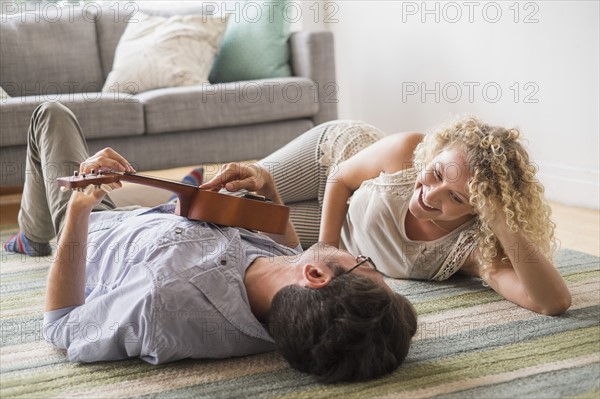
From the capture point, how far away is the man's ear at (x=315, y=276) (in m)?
1.46

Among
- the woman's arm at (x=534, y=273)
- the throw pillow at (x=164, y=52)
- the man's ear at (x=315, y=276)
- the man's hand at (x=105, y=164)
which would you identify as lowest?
the woman's arm at (x=534, y=273)

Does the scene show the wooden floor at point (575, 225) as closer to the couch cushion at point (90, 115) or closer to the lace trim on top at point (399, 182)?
the couch cushion at point (90, 115)

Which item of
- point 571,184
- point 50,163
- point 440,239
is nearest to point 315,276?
point 440,239

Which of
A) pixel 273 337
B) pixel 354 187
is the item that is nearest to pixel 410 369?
pixel 273 337

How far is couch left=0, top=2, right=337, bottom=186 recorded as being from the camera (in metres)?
3.63

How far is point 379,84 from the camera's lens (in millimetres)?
4859

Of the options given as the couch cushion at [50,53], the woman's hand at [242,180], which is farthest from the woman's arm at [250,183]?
the couch cushion at [50,53]

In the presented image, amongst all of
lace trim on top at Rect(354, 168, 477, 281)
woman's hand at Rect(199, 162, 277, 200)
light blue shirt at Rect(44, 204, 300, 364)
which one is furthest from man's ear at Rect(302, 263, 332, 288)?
lace trim on top at Rect(354, 168, 477, 281)

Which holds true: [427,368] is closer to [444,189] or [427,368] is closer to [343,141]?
[444,189]

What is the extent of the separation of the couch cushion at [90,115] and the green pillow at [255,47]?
2.45 feet

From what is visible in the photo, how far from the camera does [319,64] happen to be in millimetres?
4207

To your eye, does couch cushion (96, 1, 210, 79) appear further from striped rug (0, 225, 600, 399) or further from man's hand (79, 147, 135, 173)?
man's hand (79, 147, 135, 173)

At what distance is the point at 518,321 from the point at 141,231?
36.6 inches

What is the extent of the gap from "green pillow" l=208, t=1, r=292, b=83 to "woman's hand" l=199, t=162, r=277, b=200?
2245 millimetres
